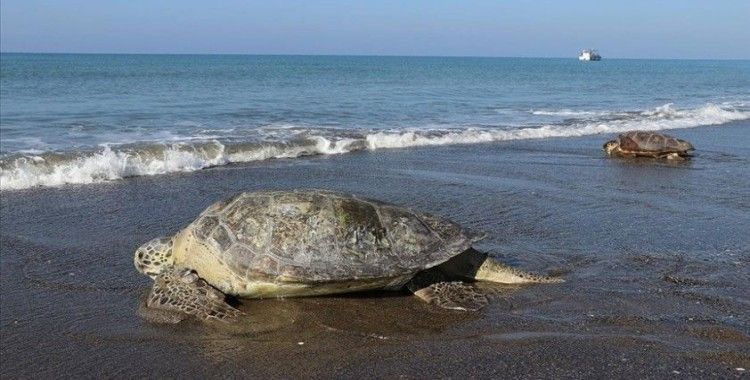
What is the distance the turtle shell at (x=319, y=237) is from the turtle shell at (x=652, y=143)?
31.6ft

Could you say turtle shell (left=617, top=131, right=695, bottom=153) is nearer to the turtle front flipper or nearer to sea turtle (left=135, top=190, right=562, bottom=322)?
sea turtle (left=135, top=190, right=562, bottom=322)

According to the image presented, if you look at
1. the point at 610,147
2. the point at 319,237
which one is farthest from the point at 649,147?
the point at 319,237

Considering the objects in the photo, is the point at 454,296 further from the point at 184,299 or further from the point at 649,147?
the point at 649,147

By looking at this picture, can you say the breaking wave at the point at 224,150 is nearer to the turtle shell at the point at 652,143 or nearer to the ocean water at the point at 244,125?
the ocean water at the point at 244,125


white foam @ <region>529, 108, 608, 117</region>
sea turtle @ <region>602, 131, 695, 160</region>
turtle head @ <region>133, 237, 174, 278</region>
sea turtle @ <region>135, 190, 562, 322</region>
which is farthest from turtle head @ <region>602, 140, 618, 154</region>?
turtle head @ <region>133, 237, 174, 278</region>

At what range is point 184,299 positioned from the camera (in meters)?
5.11

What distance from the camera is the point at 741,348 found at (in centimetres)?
435

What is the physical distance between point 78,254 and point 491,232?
4097mm

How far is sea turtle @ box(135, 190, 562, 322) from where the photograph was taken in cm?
514

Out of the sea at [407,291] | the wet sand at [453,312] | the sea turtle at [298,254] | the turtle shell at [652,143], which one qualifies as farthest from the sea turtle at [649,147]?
the sea turtle at [298,254]

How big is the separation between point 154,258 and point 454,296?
94.1 inches

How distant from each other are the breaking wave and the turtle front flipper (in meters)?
5.70

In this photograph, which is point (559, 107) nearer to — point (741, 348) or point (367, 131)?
point (367, 131)

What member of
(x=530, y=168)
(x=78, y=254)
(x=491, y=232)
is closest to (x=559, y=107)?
(x=530, y=168)
